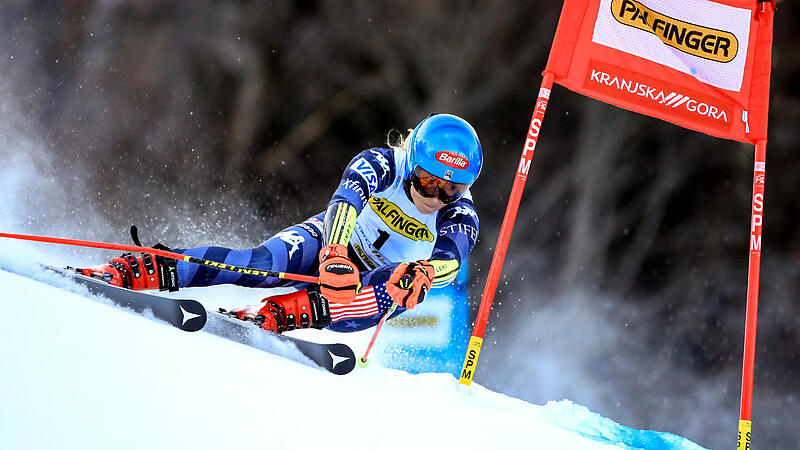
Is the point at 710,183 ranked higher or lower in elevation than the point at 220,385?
higher

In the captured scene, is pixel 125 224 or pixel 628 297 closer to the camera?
pixel 125 224

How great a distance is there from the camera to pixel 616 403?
629 centimetres

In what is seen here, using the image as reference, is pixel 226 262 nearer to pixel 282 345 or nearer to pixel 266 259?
pixel 266 259

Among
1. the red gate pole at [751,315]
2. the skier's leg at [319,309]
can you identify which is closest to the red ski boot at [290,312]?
the skier's leg at [319,309]

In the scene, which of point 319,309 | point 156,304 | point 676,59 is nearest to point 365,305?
point 319,309

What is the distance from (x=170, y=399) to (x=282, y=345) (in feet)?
3.54

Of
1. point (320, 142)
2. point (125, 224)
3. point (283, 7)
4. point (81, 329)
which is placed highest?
point (283, 7)

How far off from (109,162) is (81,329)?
4876mm

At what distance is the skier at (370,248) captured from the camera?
269cm

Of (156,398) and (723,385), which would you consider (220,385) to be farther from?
(723,385)

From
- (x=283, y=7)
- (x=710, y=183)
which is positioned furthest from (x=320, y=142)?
(x=710, y=183)

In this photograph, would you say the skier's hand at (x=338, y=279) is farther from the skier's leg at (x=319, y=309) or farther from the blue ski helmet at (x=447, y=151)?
the blue ski helmet at (x=447, y=151)

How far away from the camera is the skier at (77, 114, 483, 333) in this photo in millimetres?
2693

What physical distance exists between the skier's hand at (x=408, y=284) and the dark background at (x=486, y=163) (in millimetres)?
3366
